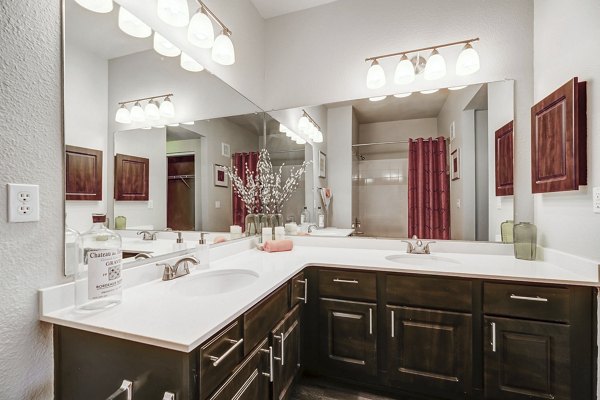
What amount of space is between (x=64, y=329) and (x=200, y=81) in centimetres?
144

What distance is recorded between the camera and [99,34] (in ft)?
3.78

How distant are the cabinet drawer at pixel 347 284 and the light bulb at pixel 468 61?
151 cm

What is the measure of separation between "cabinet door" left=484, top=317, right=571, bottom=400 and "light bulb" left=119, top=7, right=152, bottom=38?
7.39 feet

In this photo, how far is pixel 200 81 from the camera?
174 centimetres

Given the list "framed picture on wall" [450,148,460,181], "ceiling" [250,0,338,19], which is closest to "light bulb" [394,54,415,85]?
"framed picture on wall" [450,148,460,181]

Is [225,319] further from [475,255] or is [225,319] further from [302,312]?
[475,255]

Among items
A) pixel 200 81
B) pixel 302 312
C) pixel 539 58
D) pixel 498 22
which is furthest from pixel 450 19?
pixel 302 312

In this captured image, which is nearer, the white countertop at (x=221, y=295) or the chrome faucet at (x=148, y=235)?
the white countertop at (x=221, y=295)

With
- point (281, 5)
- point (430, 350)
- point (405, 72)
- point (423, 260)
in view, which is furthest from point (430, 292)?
point (281, 5)

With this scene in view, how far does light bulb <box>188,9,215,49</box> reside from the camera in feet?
5.22

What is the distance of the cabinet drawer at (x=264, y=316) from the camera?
106 centimetres

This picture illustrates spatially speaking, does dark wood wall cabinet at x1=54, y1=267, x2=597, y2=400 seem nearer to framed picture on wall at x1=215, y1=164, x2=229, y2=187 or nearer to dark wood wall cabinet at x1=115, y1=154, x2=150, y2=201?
dark wood wall cabinet at x1=115, y1=154, x2=150, y2=201

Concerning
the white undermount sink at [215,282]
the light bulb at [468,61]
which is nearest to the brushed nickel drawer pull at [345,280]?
the white undermount sink at [215,282]

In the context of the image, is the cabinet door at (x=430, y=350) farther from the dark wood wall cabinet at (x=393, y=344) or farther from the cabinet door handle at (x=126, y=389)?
the cabinet door handle at (x=126, y=389)
